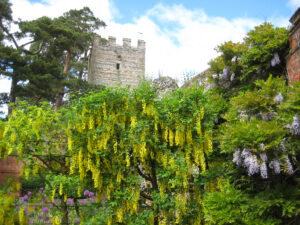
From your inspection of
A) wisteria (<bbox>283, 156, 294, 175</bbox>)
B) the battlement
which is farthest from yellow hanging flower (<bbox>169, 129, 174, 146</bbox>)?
the battlement

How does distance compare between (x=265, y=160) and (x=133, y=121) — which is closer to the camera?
(x=265, y=160)

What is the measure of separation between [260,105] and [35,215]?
750 cm

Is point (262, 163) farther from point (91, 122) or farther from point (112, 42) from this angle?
point (112, 42)

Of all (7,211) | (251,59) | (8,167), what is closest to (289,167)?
(251,59)

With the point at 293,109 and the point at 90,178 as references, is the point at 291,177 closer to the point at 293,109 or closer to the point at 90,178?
the point at 293,109

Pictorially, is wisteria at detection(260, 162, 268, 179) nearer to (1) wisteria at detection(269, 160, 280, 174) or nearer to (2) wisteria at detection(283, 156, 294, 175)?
(1) wisteria at detection(269, 160, 280, 174)

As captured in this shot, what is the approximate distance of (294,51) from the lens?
4754mm

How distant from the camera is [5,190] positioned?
751 centimetres

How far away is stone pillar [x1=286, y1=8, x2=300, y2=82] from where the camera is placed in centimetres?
462

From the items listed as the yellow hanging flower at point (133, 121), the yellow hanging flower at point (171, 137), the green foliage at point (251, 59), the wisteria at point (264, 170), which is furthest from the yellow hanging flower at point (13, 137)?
the wisteria at point (264, 170)

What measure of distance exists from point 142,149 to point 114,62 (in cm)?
2044

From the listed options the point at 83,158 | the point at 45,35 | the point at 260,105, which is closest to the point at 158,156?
the point at 83,158

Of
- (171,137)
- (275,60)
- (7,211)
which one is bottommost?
(7,211)

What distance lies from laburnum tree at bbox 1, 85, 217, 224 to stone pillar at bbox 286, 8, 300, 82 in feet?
4.96
